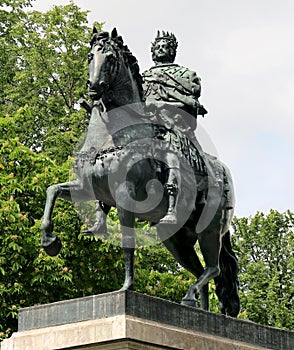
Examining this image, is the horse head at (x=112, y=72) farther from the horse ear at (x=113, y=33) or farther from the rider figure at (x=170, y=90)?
the rider figure at (x=170, y=90)

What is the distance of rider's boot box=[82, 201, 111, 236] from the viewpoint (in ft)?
40.4

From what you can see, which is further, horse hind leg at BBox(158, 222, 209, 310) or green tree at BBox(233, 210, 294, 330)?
green tree at BBox(233, 210, 294, 330)

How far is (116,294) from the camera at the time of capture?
35.8 ft

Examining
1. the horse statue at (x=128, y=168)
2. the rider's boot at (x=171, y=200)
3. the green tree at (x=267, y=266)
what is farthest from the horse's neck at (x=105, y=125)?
the green tree at (x=267, y=266)

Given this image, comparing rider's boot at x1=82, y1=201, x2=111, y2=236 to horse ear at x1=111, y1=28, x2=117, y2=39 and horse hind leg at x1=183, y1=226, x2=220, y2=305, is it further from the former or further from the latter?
horse ear at x1=111, y1=28, x2=117, y2=39

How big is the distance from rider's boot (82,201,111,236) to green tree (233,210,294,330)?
20948mm

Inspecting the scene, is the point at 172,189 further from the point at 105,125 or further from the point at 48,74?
the point at 48,74

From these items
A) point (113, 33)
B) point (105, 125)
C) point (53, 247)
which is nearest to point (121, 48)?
point (113, 33)

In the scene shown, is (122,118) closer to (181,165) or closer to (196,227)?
(181,165)

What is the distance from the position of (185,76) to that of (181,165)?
5.11 ft

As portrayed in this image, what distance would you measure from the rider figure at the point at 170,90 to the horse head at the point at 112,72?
573 millimetres

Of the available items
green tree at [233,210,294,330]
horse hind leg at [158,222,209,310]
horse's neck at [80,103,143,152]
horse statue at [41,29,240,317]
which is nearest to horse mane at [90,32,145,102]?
horse statue at [41,29,240,317]

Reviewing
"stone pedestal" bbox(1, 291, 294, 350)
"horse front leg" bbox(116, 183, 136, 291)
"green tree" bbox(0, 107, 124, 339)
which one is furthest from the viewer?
"green tree" bbox(0, 107, 124, 339)

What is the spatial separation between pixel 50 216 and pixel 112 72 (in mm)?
1801
